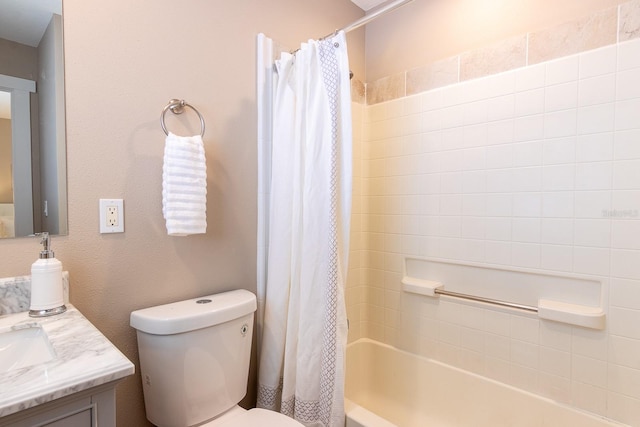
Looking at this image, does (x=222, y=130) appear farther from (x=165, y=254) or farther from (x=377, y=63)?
(x=377, y=63)

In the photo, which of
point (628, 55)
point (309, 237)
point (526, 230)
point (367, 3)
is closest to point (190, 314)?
point (309, 237)

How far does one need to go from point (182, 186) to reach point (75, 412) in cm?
72

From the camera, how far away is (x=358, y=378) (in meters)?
1.97

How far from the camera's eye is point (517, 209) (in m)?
1.52

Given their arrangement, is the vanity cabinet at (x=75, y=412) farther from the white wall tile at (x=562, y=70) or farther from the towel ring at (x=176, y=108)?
the white wall tile at (x=562, y=70)

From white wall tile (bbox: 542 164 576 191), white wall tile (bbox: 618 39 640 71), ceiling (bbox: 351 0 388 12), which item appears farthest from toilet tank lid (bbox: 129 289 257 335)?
ceiling (bbox: 351 0 388 12)

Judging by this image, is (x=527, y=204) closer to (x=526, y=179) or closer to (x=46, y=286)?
(x=526, y=179)

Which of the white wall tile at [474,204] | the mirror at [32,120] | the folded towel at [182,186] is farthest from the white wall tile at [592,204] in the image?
the mirror at [32,120]

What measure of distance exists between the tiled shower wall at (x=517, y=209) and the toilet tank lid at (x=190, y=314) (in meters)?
0.90

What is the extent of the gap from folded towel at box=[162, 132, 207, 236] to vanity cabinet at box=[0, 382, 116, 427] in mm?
600

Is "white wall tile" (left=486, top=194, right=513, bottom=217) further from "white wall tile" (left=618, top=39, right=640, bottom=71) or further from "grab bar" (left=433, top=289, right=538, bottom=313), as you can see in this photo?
"white wall tile" (left=618, top=39, right=640, bottom=71)

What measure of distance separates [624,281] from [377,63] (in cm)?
164

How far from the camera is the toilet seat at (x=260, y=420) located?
3.67 ft

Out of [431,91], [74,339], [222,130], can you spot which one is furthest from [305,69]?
[74,339]
